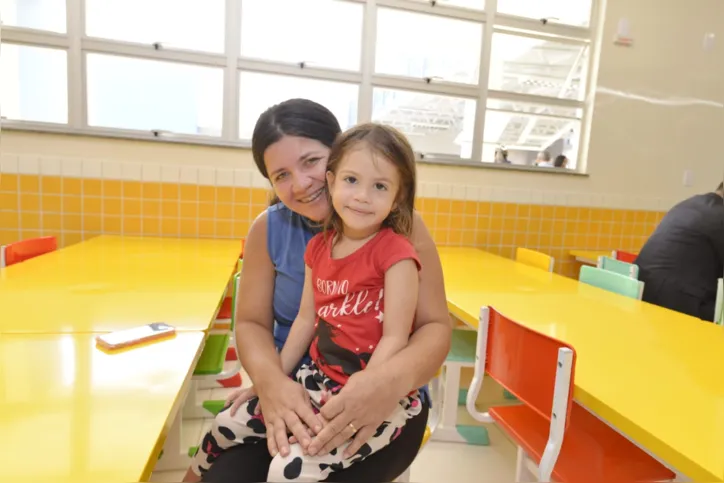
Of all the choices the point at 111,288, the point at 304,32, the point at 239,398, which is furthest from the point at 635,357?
the point at 304,32

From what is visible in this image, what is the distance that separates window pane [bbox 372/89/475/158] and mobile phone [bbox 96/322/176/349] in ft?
8.69

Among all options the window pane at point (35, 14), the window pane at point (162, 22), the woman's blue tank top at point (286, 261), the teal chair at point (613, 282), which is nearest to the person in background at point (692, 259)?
the teal chair at point (613, 282)

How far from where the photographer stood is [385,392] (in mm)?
903

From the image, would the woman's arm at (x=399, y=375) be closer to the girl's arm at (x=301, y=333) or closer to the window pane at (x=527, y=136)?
the girl's arm at (x=301, y=333)

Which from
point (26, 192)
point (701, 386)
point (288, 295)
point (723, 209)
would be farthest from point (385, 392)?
point (26, 192)

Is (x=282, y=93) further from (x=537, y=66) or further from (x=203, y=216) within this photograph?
(x=537, y=66)

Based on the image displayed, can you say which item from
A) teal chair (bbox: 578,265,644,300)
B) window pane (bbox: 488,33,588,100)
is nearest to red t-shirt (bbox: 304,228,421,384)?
teal chair (bbox: 578,265,644,300)

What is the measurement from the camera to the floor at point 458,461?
1.96 meters

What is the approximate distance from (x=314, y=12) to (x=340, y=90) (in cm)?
57

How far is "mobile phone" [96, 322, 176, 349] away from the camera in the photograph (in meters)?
1.07

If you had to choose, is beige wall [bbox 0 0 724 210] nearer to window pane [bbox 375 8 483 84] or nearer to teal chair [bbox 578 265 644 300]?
window pane [bbox 375 8 483 84]

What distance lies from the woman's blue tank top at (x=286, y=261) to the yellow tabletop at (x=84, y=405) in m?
0.22

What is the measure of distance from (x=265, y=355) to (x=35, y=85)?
2.94 meters

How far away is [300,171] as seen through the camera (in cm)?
112
